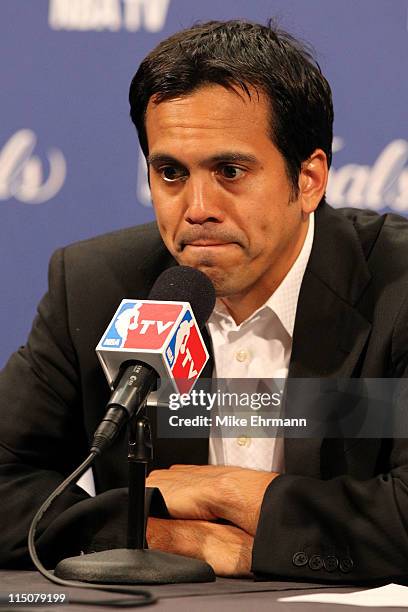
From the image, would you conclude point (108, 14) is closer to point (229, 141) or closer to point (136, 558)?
point (229, 141)

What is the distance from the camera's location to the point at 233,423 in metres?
2.39

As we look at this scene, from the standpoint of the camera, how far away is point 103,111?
2.94 m

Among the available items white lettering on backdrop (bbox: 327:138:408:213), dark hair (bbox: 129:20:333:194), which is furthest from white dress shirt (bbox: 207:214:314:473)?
white lettering on backdrop (bbox: 327:138:408:213)

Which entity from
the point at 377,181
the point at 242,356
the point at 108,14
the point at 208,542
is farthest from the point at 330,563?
the point at 108,14

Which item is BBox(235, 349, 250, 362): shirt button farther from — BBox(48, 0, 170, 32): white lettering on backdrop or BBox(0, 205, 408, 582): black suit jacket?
BBox(48, 0, 170, 32): white lettering on backdrop

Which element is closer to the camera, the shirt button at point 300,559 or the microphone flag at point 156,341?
the microphone flag at point 156,341

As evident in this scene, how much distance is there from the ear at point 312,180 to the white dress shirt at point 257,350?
10 centimetres

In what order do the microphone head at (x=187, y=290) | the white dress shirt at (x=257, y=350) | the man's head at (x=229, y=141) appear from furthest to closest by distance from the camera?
the white dress shirt at (x=257, y=350) → the man's head at (x=229, y=141) → the microphone head at (x=187, y=290)

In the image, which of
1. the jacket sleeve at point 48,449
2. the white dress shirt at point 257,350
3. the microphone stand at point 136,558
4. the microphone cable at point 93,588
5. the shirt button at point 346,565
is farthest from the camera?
the white dress shirt at point 257,350

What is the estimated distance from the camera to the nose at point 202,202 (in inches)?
82.4

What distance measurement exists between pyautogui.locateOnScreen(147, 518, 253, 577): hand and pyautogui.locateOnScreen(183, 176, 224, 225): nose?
571 millimetres

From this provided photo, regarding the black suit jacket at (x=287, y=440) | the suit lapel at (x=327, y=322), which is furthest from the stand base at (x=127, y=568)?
the suit lapel at (x=327, y=322)

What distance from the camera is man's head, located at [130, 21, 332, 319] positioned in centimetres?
213

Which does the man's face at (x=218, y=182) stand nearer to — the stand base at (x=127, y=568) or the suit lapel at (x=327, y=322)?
the suit lapel at (x=327, y=322)
